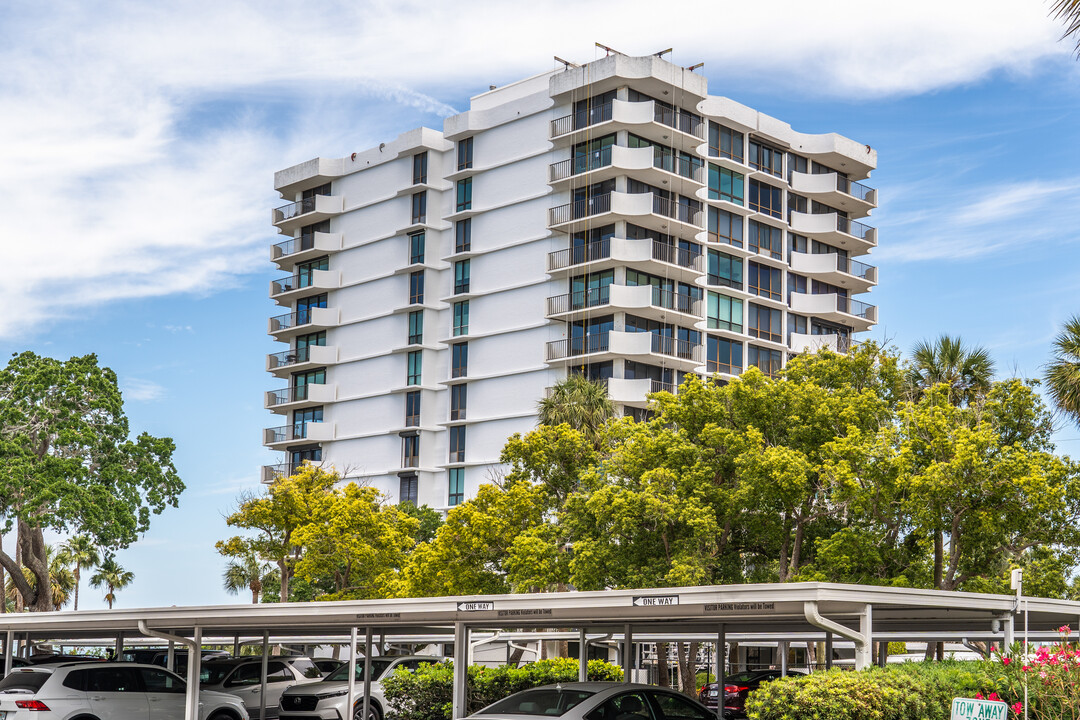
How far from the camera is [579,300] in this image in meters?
58.8

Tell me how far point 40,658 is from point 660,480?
52.8ft

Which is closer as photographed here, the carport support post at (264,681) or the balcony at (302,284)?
the carport support post at (264,681)

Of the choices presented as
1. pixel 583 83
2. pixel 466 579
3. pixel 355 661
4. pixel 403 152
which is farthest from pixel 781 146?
pixel 355 661

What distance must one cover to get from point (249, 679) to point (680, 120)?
40.8 metres

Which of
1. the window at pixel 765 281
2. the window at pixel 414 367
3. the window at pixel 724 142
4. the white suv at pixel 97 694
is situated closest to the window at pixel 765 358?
the window at pixel 765 281

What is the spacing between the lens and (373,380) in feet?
225

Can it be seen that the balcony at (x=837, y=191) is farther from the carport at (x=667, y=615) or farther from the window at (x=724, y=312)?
the carport at (x=667, y=615)

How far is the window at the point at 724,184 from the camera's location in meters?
62.4

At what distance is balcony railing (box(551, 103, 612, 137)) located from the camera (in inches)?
2329

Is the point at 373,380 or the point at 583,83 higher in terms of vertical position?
the point at 583,83

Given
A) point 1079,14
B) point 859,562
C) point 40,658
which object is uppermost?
point 1079,14

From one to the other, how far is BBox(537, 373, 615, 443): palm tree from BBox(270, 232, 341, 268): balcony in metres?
25.5

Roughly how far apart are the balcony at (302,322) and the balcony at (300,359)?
3.75ft

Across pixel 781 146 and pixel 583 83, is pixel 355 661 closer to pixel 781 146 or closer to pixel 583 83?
pixel 583 83
